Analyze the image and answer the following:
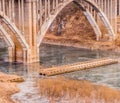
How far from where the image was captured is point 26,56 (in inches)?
2314

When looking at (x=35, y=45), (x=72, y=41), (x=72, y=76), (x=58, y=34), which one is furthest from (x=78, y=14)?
(x=72, y=76)

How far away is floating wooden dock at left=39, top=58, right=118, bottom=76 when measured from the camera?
52.7 meters

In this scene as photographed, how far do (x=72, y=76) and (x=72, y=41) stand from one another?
92.9 ft

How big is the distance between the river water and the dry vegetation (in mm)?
1052

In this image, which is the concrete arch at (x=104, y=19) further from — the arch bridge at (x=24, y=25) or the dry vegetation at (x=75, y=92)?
the dry vegetation at (x=75, y=92)

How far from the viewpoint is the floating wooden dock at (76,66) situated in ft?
173

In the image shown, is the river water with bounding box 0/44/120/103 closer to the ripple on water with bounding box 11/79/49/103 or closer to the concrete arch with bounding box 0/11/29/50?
the ripple on water with bounding box 11/79/49/103

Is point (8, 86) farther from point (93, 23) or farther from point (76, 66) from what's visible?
point (93, 23)

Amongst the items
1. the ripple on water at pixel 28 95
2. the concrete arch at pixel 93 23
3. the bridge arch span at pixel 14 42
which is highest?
the concrete arch at pixel 93 23

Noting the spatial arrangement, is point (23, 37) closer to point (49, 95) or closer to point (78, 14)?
point (49, 95)

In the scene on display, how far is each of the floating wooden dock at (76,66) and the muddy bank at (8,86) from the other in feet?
17.4

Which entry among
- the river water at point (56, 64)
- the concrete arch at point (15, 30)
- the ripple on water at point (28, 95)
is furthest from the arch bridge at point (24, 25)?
the ripple on water at point (28, 95)

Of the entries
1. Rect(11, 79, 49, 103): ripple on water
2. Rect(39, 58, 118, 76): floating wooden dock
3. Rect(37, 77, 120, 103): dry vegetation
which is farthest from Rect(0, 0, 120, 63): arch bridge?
Rect(11, 79, 49, 103): ripple on water

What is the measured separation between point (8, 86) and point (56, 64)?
16029 millimetres
